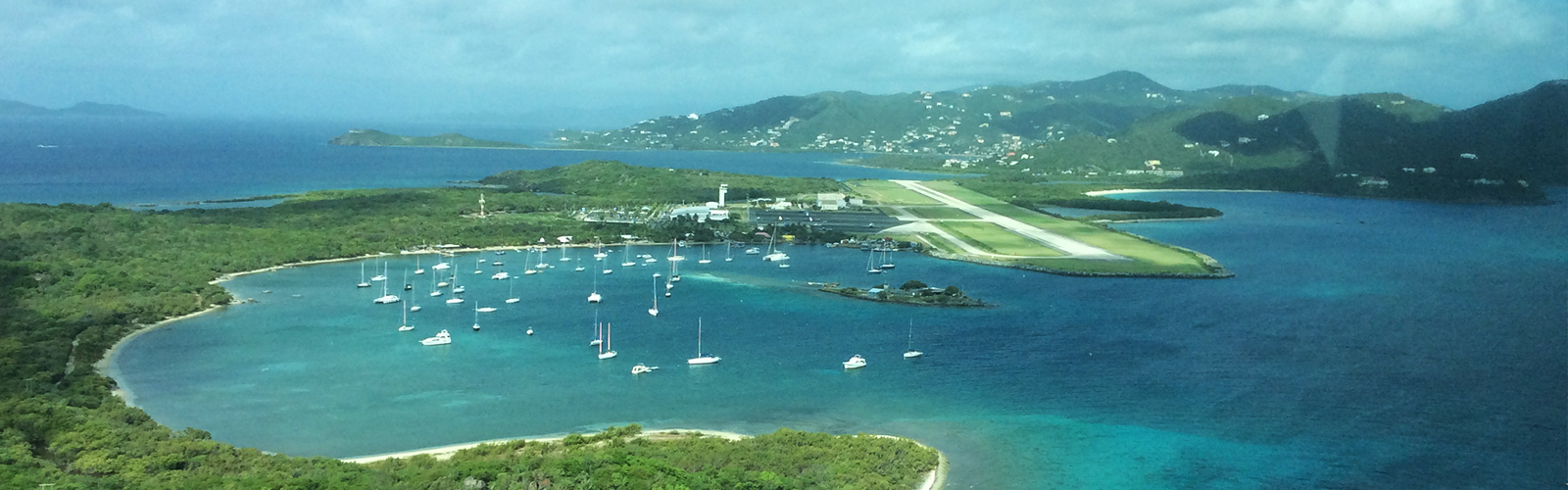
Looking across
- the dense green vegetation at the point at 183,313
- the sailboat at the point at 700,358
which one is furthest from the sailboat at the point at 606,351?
the dense green vegetation at the point at 183,313

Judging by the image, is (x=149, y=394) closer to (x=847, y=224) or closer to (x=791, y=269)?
(x=791, y=269)

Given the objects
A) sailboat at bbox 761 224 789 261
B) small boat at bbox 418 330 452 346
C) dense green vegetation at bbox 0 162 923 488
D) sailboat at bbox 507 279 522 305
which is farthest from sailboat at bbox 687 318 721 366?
sailboat at bbox 761 224 789 261

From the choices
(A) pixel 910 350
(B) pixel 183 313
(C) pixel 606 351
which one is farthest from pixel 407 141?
(A) pixel 910 350

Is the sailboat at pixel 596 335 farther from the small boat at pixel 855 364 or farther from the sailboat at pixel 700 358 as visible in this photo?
the small boat at pixel 855 364

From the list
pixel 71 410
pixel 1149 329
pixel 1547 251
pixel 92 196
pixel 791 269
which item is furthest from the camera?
pixel 92 196

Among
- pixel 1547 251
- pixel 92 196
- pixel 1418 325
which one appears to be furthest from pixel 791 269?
pixel 92 196
